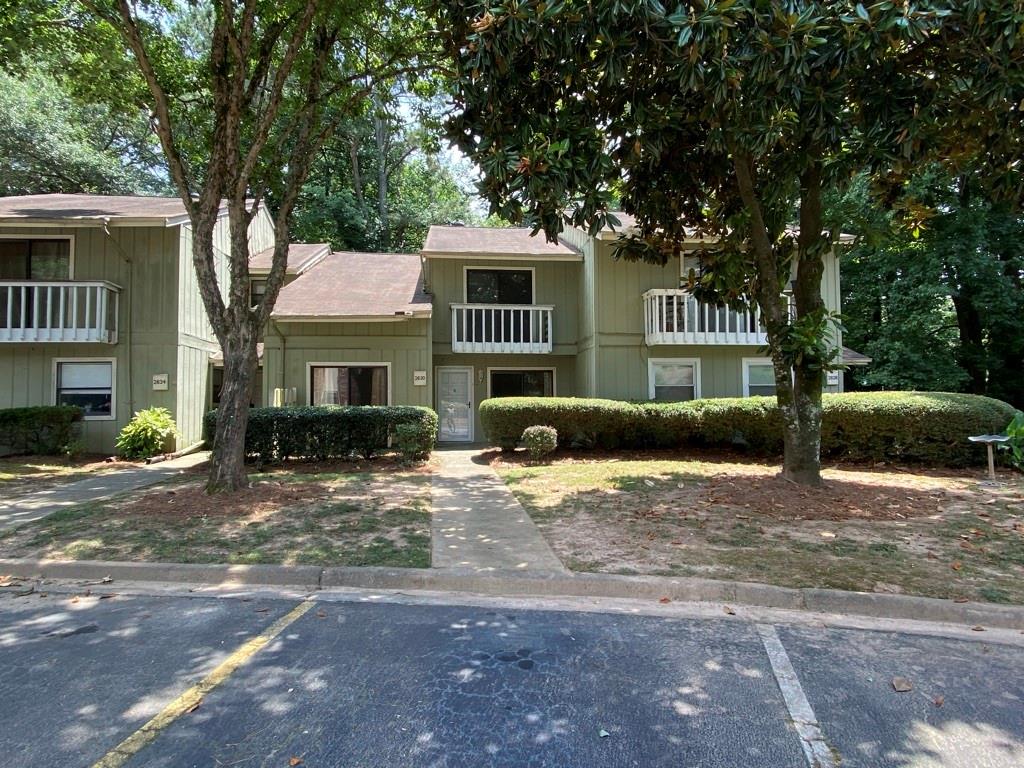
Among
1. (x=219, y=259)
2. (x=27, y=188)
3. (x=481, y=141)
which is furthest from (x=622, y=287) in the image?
(x=27, y=188)

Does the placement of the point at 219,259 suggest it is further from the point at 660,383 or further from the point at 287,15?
the point at 660,383

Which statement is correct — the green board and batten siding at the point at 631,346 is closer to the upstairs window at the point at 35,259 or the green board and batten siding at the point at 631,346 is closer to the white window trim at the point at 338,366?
the white window trim at the point at 338,366

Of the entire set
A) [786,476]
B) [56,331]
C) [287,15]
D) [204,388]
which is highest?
[287,15]

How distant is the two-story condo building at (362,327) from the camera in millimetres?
14188

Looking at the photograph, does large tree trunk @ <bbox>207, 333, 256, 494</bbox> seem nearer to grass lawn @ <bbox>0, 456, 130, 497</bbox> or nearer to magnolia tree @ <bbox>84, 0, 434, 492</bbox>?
magnolia tree @ <bbox>84, 0, 434, 492</bbox>

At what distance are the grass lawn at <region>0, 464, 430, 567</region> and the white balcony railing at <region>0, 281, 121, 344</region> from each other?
672 centimetres

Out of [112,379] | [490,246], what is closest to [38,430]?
[112,379]

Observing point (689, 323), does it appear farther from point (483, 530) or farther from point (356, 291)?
point (483, 530)

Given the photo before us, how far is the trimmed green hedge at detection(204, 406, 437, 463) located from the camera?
37.9 ft

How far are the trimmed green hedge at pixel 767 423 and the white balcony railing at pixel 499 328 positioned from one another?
315cm

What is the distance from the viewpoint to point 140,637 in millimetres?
3963

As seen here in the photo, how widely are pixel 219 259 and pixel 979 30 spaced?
17.4m

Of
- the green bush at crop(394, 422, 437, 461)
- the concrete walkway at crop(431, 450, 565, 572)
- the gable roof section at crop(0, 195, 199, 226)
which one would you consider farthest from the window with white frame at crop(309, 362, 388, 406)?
the concrete walkway at crop(431, 450, 565, 572)

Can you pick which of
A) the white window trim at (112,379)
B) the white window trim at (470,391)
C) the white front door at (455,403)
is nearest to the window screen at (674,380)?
the white window trim at (470,391)
